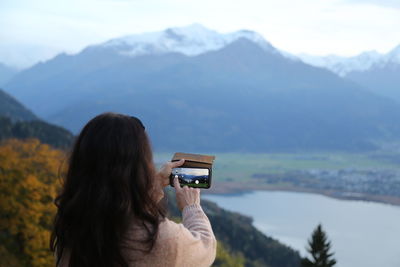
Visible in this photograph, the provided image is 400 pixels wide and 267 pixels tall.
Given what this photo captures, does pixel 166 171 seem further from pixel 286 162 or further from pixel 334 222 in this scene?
pixel 286 162

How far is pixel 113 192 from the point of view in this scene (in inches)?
68.6

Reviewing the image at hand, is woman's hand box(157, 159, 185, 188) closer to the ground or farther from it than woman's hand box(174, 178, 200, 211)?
farther from it

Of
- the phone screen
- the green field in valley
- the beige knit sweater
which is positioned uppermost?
the green field in valley

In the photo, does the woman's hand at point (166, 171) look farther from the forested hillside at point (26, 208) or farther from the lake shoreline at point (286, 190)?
the lake shoreline at point (286, 190)

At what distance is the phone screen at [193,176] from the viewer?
6.95ft

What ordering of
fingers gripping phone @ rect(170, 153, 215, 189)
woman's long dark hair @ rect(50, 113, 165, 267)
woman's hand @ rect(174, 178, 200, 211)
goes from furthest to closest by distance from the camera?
fingers gripping phone @ rect(170, 153, 215, 189)
woman's hand @ rect(174, 178, 200, 211)
woman's long dark hair @ rect(50, 113, 165, 267)

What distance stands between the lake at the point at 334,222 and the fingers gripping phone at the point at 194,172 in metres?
40.5

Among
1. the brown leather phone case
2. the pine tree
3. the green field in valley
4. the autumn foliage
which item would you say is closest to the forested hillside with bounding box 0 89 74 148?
the autumn foliage

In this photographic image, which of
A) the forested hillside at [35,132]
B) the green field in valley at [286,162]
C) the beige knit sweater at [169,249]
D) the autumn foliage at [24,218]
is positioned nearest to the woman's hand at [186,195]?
the beige knit sweater at [169,249]

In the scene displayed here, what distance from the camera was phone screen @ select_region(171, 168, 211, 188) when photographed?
212cm

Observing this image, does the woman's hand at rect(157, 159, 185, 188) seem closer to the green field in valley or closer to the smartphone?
the smartphone

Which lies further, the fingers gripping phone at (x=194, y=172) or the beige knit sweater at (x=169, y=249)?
the fingers gripping phone at (x=194, y=172)

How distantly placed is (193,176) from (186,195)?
130 millimetres

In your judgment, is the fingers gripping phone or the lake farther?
the lake
